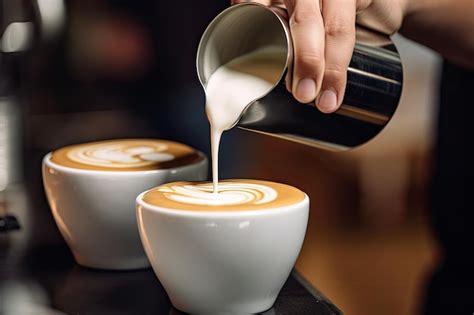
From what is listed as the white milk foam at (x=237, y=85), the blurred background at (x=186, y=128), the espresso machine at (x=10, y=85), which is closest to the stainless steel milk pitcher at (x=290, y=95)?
the white milk foam at (x=237, y=85)

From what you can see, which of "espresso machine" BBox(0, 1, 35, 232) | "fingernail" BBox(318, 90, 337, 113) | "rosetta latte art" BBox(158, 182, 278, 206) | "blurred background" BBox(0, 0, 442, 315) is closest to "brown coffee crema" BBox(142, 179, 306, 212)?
"rosetta latte art" BBox(158, 182, 278, 206)

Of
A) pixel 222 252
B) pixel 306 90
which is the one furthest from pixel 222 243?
pixel 306 90

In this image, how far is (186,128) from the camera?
6.12 feet

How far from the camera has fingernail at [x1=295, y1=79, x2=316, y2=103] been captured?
86 cm

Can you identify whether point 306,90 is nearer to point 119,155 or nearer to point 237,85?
point 237,85

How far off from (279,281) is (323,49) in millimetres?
267

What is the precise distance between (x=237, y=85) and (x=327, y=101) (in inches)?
4.8

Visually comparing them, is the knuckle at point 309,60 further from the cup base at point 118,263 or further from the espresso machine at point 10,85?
the espresso machine at point 10,85

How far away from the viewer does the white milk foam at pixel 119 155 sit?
1.00 m

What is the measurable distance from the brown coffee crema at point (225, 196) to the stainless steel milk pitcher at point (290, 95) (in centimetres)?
9

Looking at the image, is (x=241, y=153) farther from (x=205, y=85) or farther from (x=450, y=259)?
(x=205, y=85)

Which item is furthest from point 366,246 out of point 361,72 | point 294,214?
point 294,214

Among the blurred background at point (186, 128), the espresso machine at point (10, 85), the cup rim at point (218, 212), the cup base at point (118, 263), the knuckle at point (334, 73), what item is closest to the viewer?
the cup rim at point (218, 212)

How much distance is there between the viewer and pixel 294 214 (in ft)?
2.69
